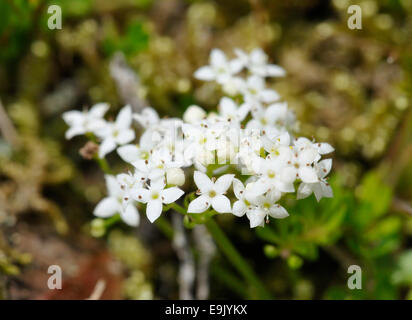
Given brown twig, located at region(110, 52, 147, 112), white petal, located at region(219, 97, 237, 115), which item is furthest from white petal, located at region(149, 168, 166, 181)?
brown twig, located at region(110, 52, 147, 112)

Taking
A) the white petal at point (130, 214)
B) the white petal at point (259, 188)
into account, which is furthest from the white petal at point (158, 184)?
the white petal at point (259, 188)

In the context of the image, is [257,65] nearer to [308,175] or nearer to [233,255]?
[308,175]

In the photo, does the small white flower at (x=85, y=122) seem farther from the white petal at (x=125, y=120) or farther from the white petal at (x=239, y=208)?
the white petal at (x=239, y=208)

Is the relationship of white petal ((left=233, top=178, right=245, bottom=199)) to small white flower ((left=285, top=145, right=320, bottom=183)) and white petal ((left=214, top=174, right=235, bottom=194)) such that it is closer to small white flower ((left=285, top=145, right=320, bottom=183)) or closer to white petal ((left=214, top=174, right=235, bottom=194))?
white petal ((left=214, top=174, right=235, bottom=194))

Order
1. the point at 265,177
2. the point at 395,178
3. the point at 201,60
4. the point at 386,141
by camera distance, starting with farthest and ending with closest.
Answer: the point at 201,60
the point at 386,141
the point at 395,178
the point at 265,177

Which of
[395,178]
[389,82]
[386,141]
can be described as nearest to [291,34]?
[389,82]
